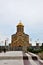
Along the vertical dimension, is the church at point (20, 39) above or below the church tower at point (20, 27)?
below

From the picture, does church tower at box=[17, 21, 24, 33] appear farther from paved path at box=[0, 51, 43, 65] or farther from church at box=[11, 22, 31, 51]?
paved path at box=[0, 51, 43, 65]

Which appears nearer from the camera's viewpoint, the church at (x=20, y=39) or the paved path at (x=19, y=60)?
the paved path at (x=19, y=60)

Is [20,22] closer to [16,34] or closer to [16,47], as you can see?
[16,34]

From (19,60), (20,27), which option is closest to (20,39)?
(20,27)

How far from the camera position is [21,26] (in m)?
77.6

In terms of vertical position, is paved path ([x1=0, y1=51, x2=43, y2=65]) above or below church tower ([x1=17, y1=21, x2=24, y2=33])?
below

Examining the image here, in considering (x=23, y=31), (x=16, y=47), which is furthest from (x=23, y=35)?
(x=16, y=47)

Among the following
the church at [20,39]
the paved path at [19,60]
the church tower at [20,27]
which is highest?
the church tower at [20,27]

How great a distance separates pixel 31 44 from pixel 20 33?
5779 millimetres

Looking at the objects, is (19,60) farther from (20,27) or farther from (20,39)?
(20,39)

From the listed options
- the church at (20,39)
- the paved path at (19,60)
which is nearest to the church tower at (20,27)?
the church at (20,39)

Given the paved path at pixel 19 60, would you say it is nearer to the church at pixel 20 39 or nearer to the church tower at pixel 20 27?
the church at pixel 20 39

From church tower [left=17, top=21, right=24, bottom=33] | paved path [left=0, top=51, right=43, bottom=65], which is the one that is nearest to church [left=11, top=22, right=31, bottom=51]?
church tower [left=17, top=21, right=24, bottom=33]

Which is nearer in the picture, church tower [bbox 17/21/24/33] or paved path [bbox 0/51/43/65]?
paved path [bbox 0/51/43/65]
